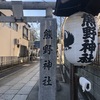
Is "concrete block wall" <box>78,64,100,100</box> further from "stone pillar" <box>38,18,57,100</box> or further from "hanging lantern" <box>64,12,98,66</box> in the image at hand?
"hanging lantern" <box>64,12,98,66</box>

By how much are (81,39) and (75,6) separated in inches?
33.4

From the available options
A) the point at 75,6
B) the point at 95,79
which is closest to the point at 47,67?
the point at 95,79

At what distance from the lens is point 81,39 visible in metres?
5.50

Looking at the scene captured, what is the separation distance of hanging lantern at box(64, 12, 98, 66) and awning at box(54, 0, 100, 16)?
247mm

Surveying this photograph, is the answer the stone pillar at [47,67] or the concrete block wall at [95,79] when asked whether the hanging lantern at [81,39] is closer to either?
the concrete block wall at [95,79]

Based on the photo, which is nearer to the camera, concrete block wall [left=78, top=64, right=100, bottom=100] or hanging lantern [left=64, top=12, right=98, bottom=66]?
hanging lantern [left=64, top=12, right=98, bottom=66]

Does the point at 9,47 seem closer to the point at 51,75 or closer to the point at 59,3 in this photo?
the point at 51,75

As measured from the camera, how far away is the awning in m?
5.59

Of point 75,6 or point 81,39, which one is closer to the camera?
point 81,39

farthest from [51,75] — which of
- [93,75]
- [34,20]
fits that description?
[34,20]

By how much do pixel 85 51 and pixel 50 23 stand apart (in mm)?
4027

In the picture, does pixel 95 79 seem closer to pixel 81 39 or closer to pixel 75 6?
pixel 81 39

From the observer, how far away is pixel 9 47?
98.4 feet

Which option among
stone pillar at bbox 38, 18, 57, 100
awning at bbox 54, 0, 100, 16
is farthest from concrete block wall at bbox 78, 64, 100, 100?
awning at bbox 54, 0, 100, 16
